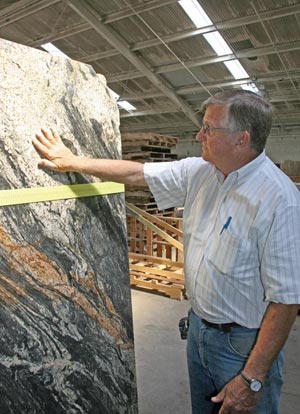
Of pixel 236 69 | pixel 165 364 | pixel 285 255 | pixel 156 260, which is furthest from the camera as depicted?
pixel 236 69

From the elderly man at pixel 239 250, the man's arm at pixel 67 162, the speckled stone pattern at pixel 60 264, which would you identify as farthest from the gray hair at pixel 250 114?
the speckled stone pattern at pixel 60 264

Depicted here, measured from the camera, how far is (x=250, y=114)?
1527mm

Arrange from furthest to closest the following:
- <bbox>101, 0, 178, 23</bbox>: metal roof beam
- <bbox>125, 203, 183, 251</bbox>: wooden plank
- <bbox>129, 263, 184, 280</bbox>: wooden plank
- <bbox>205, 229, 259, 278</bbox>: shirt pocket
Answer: <bbox>101, 0, 178, 23</bbox>: metal roof beam, <bbox>129, 263, 184, 280</bbox>: wooden plank, <bbox>125, 203, 183, 251</bbox>: wooden plank, <bbox>205, 229, 259, 278</bbox>: shirt pocket

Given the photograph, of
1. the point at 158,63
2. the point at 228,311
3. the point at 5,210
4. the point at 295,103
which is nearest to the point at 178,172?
the point at 228,311

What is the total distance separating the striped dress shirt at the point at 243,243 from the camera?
4.63ft

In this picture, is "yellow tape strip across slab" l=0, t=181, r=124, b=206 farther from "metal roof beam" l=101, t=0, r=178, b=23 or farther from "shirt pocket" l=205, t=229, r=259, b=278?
"metal roof beam" l=101, t=0, r=178, b=23

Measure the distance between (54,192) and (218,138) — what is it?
0.77 metres

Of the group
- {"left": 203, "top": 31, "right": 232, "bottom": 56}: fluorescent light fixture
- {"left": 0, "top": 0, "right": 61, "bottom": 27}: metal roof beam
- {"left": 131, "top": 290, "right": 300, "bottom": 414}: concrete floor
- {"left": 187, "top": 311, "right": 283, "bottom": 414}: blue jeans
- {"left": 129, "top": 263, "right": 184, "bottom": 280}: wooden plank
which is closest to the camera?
{"left": 187, "top": 311, "right": 283, "bottom": 414}: blue jeans

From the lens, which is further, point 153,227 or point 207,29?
point 207,29

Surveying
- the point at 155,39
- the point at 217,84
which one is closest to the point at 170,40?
the point at 155,39

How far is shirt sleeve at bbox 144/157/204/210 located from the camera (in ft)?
6.36

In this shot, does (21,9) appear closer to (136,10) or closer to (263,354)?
(136,10)

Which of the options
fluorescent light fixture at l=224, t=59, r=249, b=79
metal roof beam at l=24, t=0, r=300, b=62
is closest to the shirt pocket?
metal roof beam at l=24, t=0, r=300, b=62

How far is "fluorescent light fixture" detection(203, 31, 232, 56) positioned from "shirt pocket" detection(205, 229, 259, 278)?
706 centimetres
